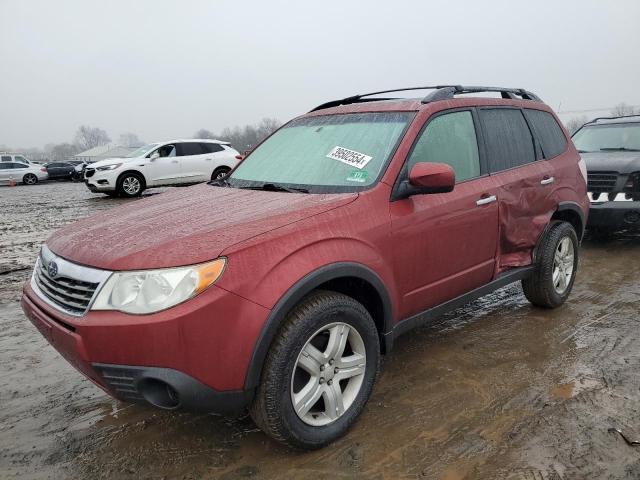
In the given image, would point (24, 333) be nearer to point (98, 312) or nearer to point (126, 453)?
point (126, 453)

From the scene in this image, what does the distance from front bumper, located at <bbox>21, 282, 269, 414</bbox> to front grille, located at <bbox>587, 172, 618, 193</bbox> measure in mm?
5627

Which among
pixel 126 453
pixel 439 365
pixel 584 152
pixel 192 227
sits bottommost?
pixel 439 365

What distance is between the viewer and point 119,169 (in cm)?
1400

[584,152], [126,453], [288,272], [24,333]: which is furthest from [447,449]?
[584,152]

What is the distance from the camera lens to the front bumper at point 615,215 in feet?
19.3

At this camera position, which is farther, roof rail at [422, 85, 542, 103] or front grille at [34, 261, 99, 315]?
roof rail at [422, 85, 542, 103]

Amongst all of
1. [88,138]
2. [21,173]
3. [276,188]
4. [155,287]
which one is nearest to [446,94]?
[276,188]

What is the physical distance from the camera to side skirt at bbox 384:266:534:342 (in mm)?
2848

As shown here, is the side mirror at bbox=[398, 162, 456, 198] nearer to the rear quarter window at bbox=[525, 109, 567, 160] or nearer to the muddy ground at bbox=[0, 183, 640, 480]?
the muddy ground at bbox=[0, 183, 640, 480]

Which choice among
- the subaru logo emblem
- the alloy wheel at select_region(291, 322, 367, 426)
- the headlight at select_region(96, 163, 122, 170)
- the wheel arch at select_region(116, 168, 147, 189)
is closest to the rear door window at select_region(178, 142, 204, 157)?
the wheel arch at select_region(116, 168, 147, 189)

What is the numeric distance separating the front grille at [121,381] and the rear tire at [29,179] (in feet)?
89.7

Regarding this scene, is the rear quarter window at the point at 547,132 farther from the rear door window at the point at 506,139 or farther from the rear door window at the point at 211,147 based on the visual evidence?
the rear door window at the point at 211,147

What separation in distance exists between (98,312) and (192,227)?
22.5 inches

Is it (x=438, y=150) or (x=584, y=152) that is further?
(x=584, y=152)
